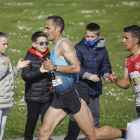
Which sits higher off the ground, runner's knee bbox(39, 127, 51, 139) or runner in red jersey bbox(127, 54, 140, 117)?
runner in red jersey bbox(127, 54, 140, 117)

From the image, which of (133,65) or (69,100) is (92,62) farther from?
(69,100)

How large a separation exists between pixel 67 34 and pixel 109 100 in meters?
12.8

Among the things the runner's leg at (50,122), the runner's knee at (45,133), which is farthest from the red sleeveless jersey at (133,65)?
the runner's knee at (45,133)

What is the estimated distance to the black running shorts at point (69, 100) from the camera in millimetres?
5232

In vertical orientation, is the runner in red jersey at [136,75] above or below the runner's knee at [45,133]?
above

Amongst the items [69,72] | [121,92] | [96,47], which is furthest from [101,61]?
[121,92]

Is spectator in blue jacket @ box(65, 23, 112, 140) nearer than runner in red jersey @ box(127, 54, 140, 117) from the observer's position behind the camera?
No

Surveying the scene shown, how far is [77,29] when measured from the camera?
79.0ft

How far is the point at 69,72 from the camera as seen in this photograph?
516cm

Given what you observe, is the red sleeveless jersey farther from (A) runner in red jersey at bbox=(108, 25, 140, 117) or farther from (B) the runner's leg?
(B) the runner's leg

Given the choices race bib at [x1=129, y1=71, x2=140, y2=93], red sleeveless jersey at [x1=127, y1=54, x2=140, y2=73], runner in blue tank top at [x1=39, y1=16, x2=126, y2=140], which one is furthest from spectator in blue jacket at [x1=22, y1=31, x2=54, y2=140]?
race bib at [x1=129, y1=71, x2=140, y2=93]

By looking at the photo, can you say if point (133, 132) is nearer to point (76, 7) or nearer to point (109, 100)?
point (109, 100)

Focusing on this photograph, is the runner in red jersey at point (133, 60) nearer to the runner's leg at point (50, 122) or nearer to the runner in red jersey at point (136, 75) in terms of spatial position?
the runner in red jersey at point (136, 75)

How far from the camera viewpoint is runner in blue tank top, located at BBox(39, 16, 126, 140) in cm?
514
